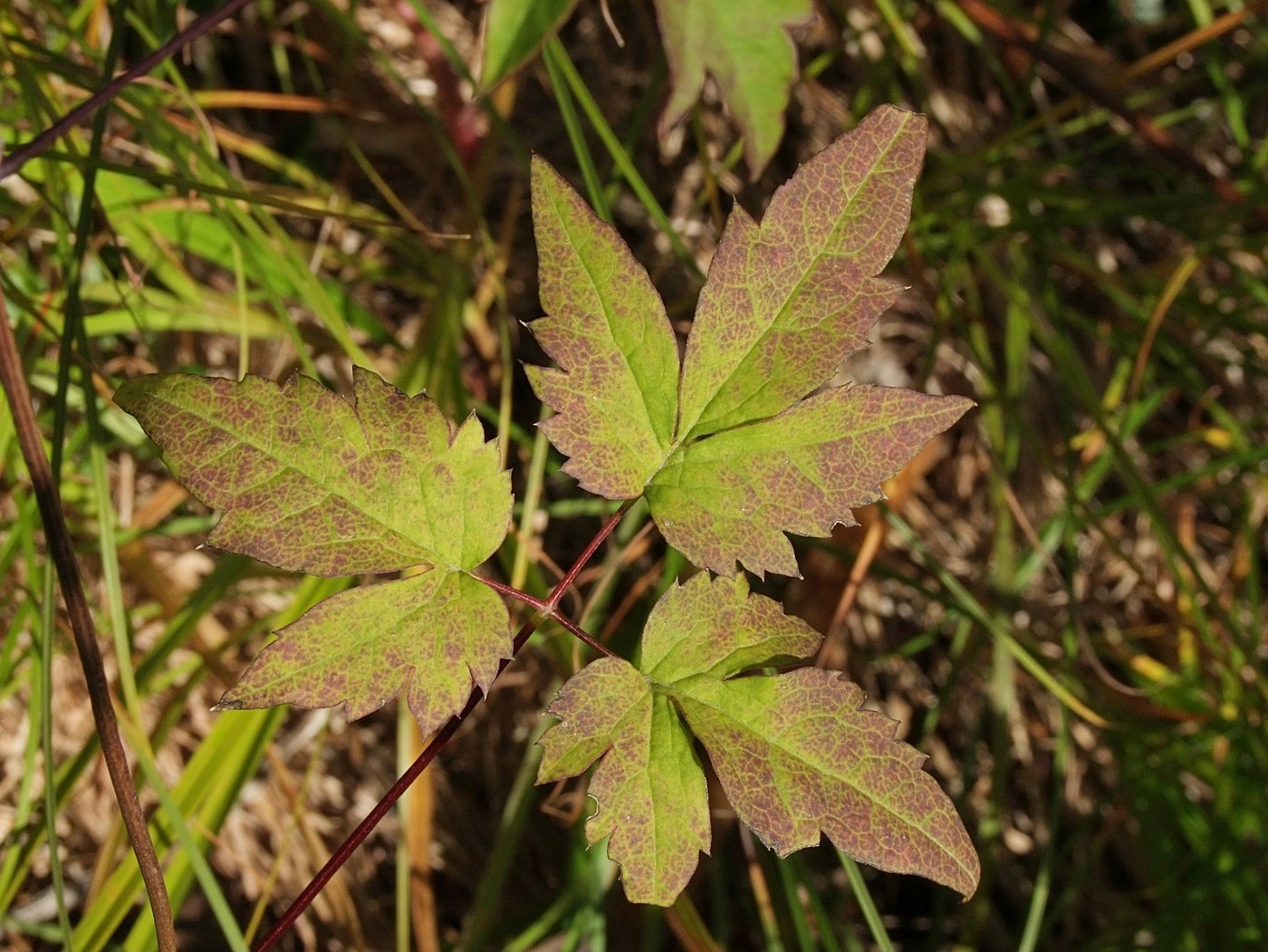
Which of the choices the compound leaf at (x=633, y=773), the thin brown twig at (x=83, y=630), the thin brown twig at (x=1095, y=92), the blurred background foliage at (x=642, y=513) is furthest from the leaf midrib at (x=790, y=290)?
the thin brown twig at (x=1095, y=92)

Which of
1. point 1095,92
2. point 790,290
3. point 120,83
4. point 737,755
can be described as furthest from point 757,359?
point 1095,92

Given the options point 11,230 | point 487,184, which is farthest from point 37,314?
point 487,184

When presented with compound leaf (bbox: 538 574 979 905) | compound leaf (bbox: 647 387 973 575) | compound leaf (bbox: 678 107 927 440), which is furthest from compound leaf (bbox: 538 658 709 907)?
compound leaf (bbox: 678 107 927 440)

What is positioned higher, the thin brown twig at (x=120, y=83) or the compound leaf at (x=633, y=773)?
the thin brown twig at (x=120, y=83)

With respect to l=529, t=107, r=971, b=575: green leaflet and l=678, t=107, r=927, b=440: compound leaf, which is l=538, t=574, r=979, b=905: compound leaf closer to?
l=529, t=107, r=971, b=575: green leaflet

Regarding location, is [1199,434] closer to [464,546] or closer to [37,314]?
[464,546]

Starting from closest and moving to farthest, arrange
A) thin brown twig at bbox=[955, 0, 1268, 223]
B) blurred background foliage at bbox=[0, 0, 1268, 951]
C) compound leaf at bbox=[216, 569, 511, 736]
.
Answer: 1. compound leaf at bbox=[216, 569, 511, 736]
2. blurred background foliage at bbox=[0, 0, 1268, 951]
3. thin brown twig at bbox=[955, 0, 1268, 223]

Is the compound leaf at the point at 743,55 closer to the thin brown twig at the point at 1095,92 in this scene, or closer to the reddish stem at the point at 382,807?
the reddish stem at the point at 382,807
